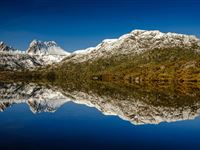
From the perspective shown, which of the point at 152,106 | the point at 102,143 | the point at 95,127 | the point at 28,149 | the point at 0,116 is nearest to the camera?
the point at 28,149

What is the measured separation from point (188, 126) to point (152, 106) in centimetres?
2748

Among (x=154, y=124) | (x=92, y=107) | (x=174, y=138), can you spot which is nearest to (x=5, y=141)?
(x=174, y=138)

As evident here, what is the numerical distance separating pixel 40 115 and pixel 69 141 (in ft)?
94.1

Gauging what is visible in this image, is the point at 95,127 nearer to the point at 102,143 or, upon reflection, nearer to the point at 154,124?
the point at 154,124

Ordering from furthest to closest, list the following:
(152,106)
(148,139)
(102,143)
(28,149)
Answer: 1. (152,106)
2. (148,139)
3. (102,143)
4. (28,149)

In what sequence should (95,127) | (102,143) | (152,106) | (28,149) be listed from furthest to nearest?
(152,106) → (95,127) → (102,143) → (28,149)

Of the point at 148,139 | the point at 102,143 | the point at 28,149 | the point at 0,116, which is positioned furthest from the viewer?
the point at 0,116

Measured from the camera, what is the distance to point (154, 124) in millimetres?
57156

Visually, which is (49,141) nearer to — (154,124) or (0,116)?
(154,124)

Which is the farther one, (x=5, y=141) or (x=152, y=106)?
(x=152, y=106)

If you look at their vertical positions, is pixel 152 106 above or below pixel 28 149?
above

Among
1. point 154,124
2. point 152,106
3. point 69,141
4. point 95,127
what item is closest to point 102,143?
point 69,141

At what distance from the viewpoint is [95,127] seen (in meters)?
54.6

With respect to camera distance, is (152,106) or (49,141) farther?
(152,106)
